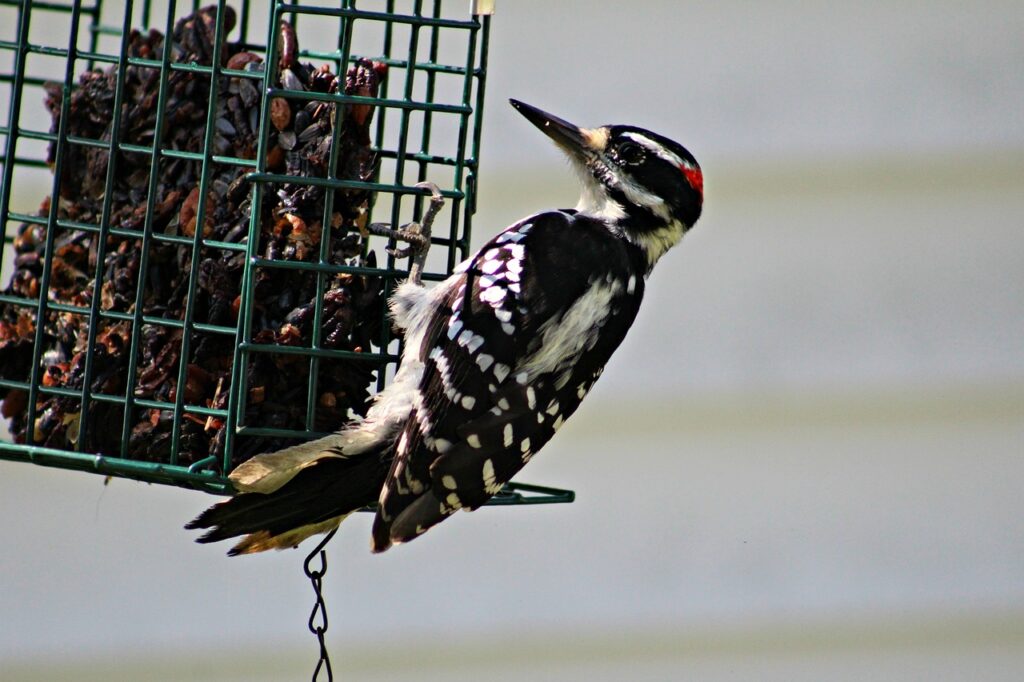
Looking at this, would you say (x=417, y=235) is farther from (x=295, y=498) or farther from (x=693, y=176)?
(x=693, y=176)

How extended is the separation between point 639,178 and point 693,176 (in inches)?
6.2

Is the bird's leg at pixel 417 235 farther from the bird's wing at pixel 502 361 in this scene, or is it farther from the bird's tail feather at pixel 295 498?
the bird's tail feather at pixel 295 498

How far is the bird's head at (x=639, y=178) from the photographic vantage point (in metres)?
3.62

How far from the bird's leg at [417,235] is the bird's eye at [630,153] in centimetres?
64

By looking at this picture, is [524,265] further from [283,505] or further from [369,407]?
[283,505]

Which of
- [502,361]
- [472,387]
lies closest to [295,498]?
[472,387]

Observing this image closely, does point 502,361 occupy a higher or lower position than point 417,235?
lower

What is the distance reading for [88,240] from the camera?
3.46 metres

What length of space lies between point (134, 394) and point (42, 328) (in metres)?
0.30

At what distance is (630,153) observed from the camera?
3658 millimetres

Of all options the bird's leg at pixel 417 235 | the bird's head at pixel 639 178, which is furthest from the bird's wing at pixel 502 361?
the bird's head at pixel 639 178

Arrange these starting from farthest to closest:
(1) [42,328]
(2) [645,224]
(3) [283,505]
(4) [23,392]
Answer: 1. (2) [645,224]
2. (4) [23,392]
3. (1) [42,328]
4. (3) [283,505]

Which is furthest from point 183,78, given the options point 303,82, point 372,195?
point 372,195

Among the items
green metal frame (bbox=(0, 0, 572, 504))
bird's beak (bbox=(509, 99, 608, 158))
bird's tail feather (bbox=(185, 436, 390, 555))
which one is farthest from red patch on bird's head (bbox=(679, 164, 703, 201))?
bird's tail feather (bbox=(185, 436, 390, 555))
